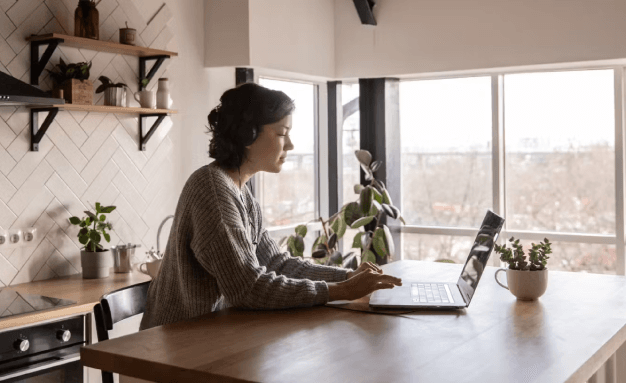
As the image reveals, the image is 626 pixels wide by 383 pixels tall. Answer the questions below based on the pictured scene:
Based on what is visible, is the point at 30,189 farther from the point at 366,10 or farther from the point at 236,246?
the point at 366,10

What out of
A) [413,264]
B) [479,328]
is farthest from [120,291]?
[413,264]

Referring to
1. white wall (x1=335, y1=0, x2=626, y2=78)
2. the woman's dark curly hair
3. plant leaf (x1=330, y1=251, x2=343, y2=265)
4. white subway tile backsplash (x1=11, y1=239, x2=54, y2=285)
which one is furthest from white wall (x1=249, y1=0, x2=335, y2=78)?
the woman's dark curly hair

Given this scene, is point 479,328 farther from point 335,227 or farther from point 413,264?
point 335,227

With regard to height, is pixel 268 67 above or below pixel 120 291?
above

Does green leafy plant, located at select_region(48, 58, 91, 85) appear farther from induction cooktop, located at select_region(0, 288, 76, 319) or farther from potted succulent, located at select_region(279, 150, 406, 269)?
potted succulent, located at select_region(279, 150, 406, 269)

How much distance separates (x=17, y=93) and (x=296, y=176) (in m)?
2.20

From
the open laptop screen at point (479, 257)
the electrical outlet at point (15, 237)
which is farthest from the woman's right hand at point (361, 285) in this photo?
the electrical outlet at point (15, 237)

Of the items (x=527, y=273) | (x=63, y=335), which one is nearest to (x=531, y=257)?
(x=527, y=273)

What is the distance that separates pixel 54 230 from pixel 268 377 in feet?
7.05

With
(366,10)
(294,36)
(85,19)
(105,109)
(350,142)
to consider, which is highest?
(366,10)

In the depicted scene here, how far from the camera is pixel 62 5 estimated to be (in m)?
3.13

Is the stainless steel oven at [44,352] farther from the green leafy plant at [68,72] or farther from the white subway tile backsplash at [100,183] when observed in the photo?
the green leafy plant at [68,72]

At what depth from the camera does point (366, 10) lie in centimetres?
429

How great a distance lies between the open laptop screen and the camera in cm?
194
